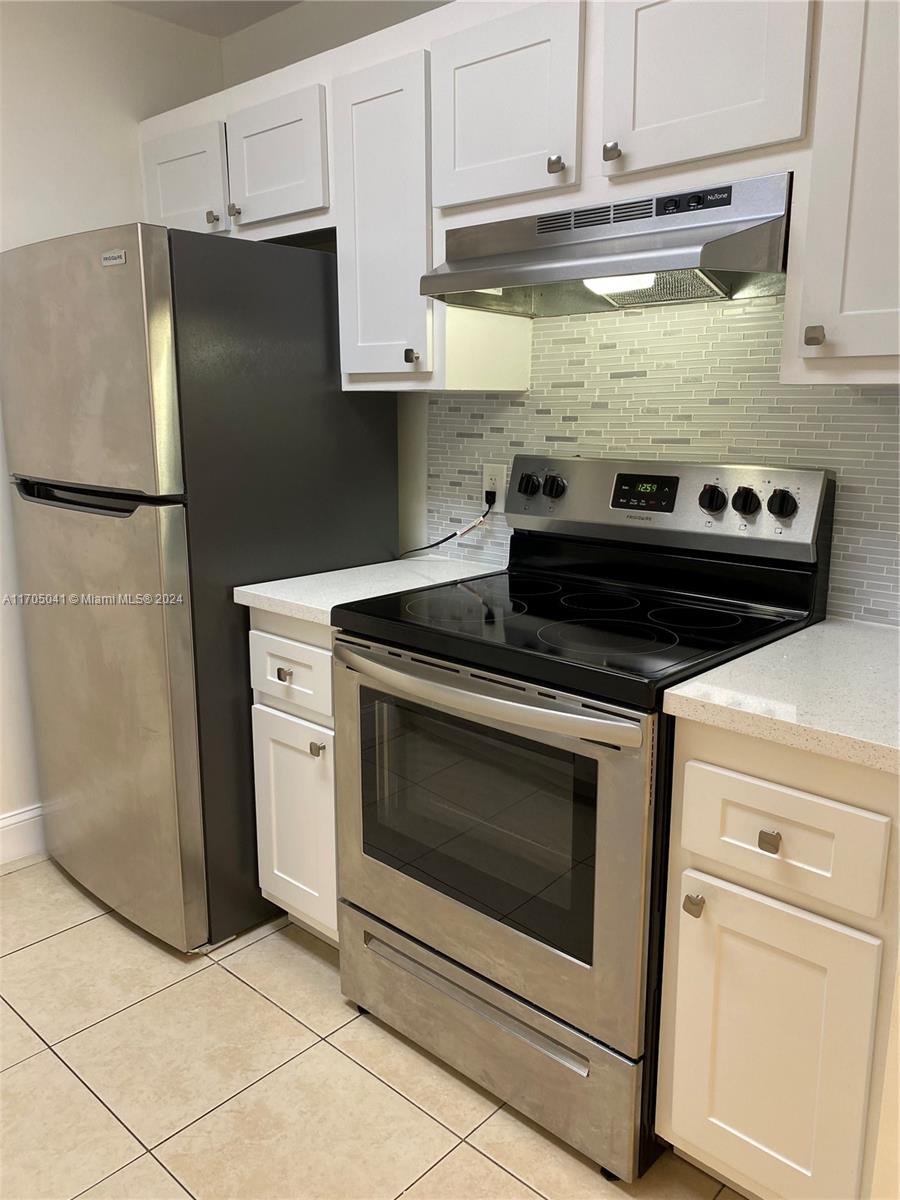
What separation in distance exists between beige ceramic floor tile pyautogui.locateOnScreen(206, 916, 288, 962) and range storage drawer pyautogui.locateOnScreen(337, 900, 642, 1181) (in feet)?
1.26

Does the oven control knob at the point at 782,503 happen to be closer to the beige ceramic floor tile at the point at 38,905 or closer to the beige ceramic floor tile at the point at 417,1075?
the beige ceramic floor tile at the point at 417,1075

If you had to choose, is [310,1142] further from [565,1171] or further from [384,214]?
[384,214]

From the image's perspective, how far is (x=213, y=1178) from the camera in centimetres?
158

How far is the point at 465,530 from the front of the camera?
7.91ft

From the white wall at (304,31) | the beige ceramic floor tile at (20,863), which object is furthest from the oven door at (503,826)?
the white wall at (304,31)

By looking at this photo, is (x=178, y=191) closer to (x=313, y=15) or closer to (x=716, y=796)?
(x=313, y=15)

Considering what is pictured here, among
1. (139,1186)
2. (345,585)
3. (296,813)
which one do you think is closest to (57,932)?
(296,813)

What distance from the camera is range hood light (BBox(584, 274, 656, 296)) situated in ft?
5.40

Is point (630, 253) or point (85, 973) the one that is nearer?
point (630, 253)

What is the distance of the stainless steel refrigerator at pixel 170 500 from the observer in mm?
1938

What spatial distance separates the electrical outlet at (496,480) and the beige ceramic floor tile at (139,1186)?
1.59 metres

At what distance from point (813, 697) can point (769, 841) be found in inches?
8.7

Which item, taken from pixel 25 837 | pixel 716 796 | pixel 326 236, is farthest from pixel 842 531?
pixel 25 837

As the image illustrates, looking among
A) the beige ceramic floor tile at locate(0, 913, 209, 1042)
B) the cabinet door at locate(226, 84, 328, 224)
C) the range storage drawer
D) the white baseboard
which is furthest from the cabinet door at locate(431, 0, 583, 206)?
the white baseboard
